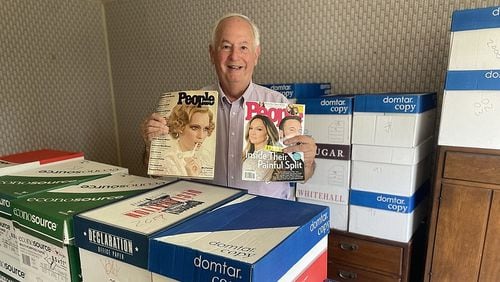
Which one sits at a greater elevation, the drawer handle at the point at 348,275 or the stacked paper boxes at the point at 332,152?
the stacked paper boxes at the point at 332,152

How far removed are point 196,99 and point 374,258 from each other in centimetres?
113

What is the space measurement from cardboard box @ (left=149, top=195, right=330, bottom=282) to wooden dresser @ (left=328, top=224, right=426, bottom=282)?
3.30 feet

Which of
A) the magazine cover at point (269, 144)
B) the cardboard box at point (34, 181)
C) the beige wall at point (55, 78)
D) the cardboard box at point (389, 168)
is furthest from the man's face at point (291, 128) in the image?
the beige wall at point (55, 78)

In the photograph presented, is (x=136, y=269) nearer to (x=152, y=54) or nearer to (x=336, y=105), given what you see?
(x=336, y=105)

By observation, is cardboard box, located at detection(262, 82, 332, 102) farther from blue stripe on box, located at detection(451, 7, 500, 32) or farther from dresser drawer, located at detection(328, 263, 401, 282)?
dresser drawer, located at detection(328, 263, 401, 282)

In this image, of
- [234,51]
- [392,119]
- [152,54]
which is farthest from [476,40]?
[152,54]

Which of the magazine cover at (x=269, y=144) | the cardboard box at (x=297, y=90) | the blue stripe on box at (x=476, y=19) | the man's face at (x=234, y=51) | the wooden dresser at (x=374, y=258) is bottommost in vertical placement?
the wooden dresser at (x=374, y=258)

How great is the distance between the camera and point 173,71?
2.43 meters

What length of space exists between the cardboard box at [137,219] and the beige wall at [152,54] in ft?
4.40

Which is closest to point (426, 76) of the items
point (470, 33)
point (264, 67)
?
point (470, 33)

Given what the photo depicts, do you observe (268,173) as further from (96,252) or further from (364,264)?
(364,264)

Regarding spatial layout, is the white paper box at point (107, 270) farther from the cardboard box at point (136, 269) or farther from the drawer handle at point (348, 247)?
the drawer handle at point (348, 247)

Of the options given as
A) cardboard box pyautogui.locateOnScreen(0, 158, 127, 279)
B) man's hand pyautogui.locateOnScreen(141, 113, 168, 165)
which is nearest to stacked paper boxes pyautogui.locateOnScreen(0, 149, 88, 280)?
cardboard box pyautogui.locateOnScreen(0, 158, 127, 279)

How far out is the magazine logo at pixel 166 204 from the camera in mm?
635
